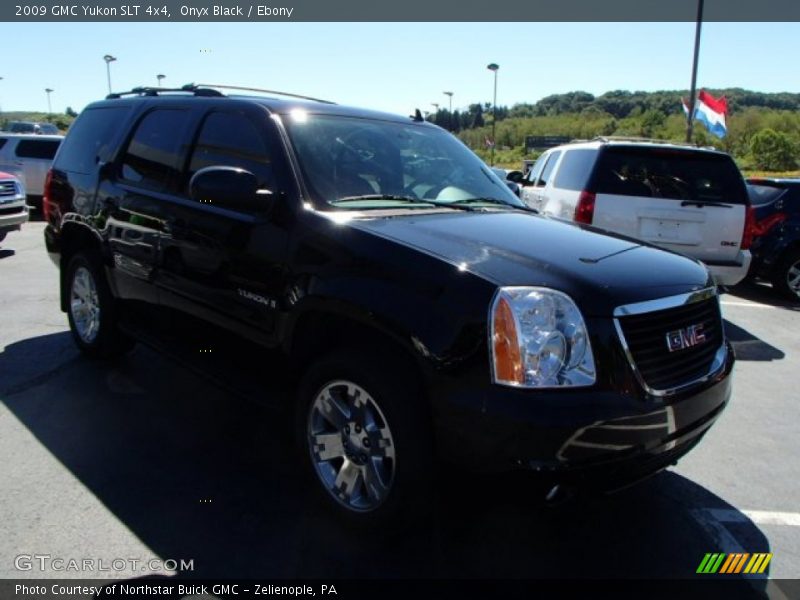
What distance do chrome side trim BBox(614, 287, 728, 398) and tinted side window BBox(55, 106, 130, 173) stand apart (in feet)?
13.0

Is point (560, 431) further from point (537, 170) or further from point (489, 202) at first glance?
point (537, 170)

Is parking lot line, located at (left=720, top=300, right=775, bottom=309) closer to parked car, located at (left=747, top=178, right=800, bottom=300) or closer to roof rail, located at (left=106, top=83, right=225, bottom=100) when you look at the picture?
parked car, located at (left=747, top=178, right=800, bottom=300)

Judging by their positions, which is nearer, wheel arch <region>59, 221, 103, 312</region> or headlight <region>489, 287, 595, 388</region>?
headlight <region>489, 287, 595, 388</region>

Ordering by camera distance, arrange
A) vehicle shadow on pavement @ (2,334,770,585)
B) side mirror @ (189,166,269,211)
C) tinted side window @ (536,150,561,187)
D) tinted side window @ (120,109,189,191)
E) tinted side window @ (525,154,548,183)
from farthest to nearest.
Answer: tinted side window @ (525,154,548,183) → tinted side window @ (536,150,561,187) → tinted side window @ (120,109,189,191) → side mirror @ (189,166,269,211) → vehicle shadow on pavement @ (2,334,770,585)

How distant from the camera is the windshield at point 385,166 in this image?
3418 mm

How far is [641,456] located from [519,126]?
12815 cm

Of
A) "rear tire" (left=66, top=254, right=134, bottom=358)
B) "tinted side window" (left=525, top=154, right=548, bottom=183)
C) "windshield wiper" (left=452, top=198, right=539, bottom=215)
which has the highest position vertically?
"windshield wiper" (left=452, top=198, right=539, bottom=215)

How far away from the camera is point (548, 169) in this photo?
893 cm

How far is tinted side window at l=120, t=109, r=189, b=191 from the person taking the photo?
4.12m

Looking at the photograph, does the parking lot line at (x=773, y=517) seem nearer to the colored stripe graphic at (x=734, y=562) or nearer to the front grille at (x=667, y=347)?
the colored stripe graphic at (x=734, y=562)

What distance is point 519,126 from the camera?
124m

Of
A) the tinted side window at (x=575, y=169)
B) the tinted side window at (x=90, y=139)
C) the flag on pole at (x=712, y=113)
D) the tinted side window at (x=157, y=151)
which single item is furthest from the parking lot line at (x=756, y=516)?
the flag on pole at (x=712, y=113)

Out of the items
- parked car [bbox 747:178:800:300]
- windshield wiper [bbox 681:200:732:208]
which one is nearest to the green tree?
parked car [bbox 747:178:800:300]

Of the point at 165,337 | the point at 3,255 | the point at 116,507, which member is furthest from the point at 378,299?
the point at 3,255
